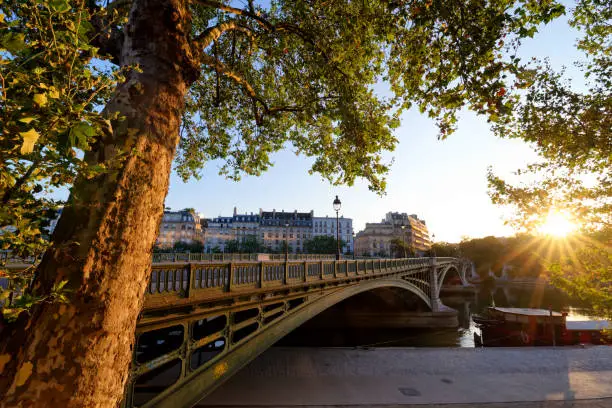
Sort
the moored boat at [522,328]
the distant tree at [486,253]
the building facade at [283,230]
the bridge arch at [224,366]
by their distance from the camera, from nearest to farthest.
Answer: the bridge arch at [224,366]
the moored boat at [522,328]
the distant tree at [486,253]
the building facade at [283,230]

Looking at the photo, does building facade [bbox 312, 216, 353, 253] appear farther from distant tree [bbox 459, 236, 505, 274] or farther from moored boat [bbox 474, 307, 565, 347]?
moored boat [bbox 474, 307, 565, 347]

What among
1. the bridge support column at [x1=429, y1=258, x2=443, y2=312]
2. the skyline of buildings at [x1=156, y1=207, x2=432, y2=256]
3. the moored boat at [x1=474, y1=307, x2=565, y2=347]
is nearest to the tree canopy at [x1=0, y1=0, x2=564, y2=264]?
the moored boat at [x1=474, y1=307, x2=565, y2=347]

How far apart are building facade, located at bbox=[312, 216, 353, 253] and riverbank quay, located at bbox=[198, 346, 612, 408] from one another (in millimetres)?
101551

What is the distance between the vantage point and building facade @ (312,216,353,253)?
399 ft

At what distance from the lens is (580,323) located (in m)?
25.4

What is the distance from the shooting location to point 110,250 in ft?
8.36

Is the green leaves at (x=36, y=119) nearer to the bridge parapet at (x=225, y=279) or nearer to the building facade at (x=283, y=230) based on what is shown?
the bridge parapet at (x=225, y=279)

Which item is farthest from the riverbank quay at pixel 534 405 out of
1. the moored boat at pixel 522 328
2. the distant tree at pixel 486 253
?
the distant tree at pixel 486 253

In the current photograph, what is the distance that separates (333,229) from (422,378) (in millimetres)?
109720

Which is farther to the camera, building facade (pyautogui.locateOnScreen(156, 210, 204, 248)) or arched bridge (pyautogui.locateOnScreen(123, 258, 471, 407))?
building facade (pyautogui.locateOnScreen(156, 210, 204, 248))

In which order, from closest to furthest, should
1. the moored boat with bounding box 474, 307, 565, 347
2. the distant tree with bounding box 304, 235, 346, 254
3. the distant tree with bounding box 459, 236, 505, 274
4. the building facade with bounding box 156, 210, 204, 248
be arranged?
the moored boat with bounding box 474, 307, 565, 347 < the distant tree with bounding box 459, 236, 505, 274 < the distant tree with bounding box 304, 235, 346, 254 < the building facade with bounding box 156, 210, 204, 248

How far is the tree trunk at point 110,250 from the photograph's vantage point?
6.81 ft

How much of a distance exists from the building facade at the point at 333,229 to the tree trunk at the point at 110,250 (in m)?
118

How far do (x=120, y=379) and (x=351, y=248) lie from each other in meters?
127
